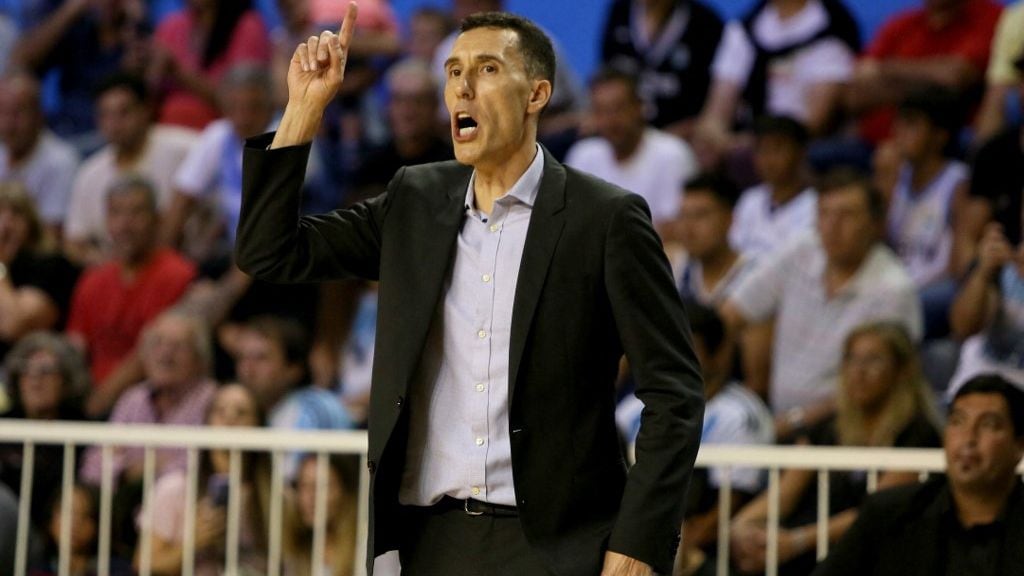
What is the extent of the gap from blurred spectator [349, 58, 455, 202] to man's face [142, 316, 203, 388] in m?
1.47

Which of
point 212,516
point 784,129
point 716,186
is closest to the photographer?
point 212,516

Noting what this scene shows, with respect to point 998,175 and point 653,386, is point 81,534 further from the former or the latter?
point 998,175

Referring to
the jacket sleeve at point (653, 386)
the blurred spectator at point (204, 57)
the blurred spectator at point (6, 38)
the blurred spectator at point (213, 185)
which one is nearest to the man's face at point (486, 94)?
the jacket sleeve at point (653, 386)

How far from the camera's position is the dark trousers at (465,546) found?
3.04m

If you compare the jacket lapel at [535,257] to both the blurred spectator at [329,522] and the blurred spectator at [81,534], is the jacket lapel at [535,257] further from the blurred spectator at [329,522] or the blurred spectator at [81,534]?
the blurred spectator at [81,534]

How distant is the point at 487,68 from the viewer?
310 cm

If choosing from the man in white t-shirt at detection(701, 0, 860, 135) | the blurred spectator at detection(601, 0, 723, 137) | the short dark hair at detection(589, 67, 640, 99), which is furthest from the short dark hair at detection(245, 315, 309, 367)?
the man in white t-shirt at detection(701, 0, 860, 135)

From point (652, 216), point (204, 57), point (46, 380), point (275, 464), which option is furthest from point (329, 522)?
point (204, 57)

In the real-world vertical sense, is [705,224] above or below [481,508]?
above

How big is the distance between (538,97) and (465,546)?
831 mm

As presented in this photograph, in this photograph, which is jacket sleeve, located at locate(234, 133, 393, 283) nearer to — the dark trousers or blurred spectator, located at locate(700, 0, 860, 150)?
the dark trousers

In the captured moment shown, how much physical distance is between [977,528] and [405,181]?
6.64 ft

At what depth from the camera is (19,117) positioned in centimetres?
924

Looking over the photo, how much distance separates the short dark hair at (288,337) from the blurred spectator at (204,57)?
8.87ft
